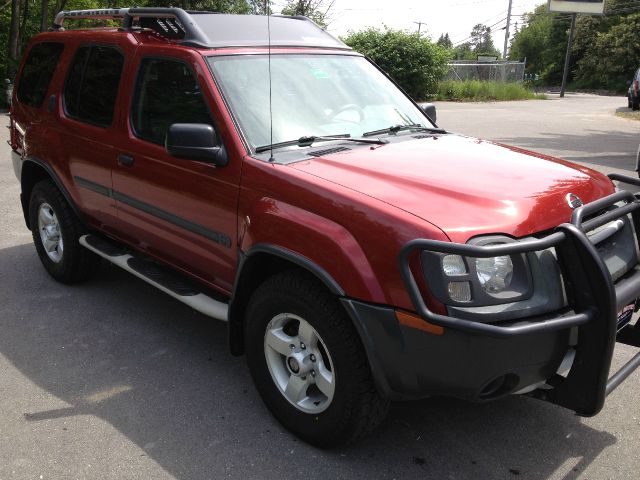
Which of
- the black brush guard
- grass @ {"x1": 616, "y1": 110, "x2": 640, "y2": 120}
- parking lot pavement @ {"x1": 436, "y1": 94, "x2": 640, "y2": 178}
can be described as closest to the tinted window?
the black brush guard

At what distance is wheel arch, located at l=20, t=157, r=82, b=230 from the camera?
4772 millimetres

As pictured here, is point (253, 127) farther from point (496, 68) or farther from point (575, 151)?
point (496, 68)

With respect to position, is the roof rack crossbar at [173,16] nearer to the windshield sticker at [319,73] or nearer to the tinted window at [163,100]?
the tinted window at [163,100]

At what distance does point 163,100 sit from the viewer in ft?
12.5

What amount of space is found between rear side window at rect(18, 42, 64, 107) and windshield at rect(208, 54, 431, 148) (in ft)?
6.86

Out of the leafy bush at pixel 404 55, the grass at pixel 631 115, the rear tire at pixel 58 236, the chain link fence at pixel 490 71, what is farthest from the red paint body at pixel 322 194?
the chain link fence at pixel 490 71

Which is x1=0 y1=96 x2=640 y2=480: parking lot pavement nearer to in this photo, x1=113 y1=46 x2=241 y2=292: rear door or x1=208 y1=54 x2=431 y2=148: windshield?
x1=113 y1=46 x2=241 y2=292: rear door

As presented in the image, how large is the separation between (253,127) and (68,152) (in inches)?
77.4

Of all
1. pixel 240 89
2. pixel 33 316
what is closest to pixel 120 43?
pixel 240 89

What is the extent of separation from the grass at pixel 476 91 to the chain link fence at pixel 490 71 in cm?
338

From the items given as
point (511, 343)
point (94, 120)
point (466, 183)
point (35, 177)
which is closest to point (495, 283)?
point (511, 343)

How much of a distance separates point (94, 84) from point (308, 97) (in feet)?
5.60

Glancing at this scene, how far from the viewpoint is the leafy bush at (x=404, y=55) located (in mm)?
30328

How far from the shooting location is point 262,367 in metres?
3.19
